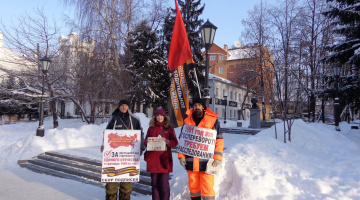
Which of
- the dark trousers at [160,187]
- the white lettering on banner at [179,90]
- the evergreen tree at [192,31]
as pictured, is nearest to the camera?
the dark trousers at [160,187]

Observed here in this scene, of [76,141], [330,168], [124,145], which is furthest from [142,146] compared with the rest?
[76,141]

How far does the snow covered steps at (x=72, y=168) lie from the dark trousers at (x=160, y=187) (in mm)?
1513

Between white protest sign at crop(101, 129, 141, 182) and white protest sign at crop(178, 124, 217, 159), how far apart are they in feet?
3.23

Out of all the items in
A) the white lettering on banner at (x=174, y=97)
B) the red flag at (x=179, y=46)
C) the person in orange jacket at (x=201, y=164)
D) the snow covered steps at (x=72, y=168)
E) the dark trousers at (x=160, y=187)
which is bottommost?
the snow covered steps at (x=72, y=168)

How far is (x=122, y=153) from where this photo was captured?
455cm

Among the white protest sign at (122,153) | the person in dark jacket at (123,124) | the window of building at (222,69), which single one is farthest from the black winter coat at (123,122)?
the window of building at (222,69)

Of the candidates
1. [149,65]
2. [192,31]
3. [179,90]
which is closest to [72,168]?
[179,90]

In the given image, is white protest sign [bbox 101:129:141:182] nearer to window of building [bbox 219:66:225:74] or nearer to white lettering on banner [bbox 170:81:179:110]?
white lettering on banner [bbox 170:81:179:110]

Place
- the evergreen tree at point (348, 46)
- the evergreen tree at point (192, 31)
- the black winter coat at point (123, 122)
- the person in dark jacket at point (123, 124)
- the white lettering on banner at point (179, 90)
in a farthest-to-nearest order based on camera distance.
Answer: the evergreen tree at point (192, 31)
the evergreen tree at point (348, 46)
the white lettering on banner at point (179, 90)
the black winter coat at point (123, 122)
the person in dark jacket at point (123, 124)

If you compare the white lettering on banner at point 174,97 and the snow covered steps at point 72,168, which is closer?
the snow covered steps at point 72,168

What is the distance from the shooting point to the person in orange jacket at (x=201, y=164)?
3877 millimetres

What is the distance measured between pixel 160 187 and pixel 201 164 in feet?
2.94

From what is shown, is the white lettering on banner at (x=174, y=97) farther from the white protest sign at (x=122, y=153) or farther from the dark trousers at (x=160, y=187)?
the dark trousers at (x=160, y=187)

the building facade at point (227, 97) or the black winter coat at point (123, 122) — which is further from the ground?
the building facade at point (227, 97)
